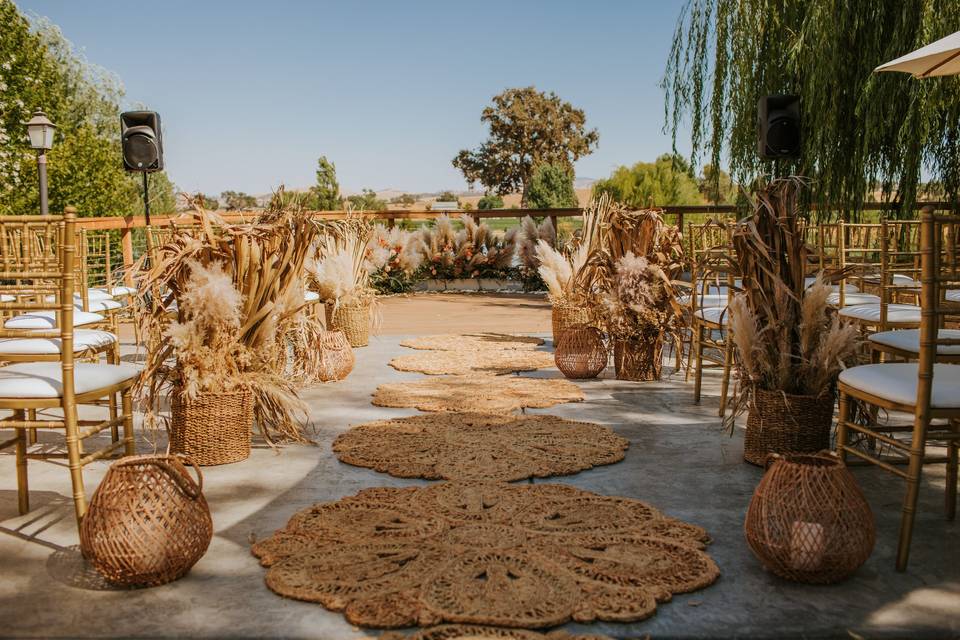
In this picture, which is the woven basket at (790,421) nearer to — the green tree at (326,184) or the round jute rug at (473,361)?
the round jute rug at (473,361)

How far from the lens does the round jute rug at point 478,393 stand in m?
3.91

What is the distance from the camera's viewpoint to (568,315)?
5.22m

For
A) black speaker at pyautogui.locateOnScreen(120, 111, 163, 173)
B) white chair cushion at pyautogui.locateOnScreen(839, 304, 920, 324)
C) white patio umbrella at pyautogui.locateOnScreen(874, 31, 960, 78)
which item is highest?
black speaker at pyautogui.locateOnScreen(120, 111, 163, 173)

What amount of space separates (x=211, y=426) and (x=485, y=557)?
138 centimetres

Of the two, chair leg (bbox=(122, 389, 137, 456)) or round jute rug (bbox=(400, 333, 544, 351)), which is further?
round jute rug (bbox=(400, 333, 544, 351))

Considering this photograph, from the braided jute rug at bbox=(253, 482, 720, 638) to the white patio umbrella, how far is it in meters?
1.94

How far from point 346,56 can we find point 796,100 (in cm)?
2799

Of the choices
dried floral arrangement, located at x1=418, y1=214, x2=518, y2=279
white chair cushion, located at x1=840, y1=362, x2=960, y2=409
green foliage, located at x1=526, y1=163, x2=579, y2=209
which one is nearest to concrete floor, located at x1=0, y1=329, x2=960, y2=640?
white chair cushion, located at x1=840, y1=362, x2=960, y2=409

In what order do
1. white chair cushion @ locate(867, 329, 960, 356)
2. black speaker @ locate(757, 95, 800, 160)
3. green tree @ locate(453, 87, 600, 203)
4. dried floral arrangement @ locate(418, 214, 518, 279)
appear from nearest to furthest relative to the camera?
1. white chair cushion @ locate(867, 329, 960, 356)
2. black speaker @ locate(757, 95, 800, 160)
3. dried floral arrangement @ locate(418, 214, 518, 279)
4. green tree @ locate(453, 87, 600, 203)

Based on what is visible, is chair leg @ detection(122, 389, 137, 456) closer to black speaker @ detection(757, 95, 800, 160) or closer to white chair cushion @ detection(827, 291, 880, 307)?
white chair cushion @ detection(827, 291, 880, 307)

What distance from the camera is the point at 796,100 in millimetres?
6898

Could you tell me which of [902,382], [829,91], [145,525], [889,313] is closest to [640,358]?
[889,313]

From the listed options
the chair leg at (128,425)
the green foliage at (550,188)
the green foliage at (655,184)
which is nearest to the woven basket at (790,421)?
the chair leg at (128,425)

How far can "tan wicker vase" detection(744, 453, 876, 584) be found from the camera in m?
1.91
